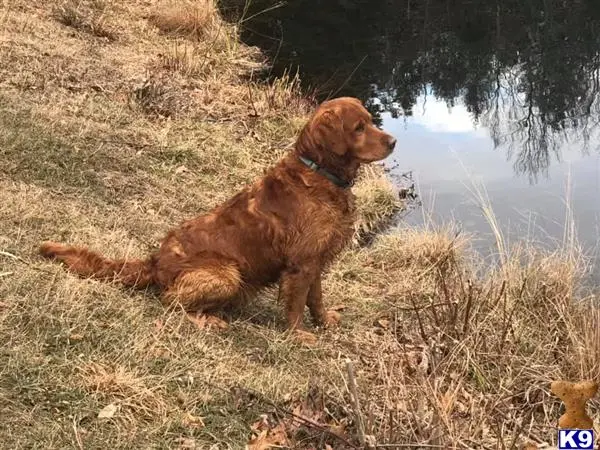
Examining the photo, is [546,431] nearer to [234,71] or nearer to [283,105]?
[283,105]

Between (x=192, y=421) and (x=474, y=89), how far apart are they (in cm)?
1089

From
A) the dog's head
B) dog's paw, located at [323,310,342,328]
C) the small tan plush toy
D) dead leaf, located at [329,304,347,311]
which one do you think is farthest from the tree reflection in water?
the small tan plush toy

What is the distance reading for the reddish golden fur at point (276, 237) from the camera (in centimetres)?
450

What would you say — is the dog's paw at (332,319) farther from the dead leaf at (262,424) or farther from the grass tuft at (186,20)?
the grass tuft at (186,20)

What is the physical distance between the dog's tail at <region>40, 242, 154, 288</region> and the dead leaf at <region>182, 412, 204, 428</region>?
54.6 inches

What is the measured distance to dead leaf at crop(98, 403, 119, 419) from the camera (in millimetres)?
3203

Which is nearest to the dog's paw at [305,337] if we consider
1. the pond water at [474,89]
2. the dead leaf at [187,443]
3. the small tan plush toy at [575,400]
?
the dead leaf at [187,443]

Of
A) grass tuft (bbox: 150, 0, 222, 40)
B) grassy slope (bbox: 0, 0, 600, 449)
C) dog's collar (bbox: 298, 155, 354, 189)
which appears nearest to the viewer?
grassy slope (bbox: 0, 0, 600, 449)

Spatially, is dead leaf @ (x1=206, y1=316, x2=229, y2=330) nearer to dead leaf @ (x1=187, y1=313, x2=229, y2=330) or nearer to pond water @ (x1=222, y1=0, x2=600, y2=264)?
dead leaf @ (x1=187, y1=313, x2=229, y2=330)

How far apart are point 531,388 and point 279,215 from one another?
172 cm

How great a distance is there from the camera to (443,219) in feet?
24.9

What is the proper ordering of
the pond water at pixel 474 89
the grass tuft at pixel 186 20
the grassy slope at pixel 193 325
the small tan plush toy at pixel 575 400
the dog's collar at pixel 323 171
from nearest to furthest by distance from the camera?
the small tan plush toy at pixel 575 400
the grassy slope at pixel 193 325
the dog's collar at pixel 323 171
the pond water at pixel 474 89
the grass tuft at pixel 186 20

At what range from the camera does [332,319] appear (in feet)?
16.7

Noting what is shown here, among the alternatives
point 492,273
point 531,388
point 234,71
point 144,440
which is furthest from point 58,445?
point 234,71
